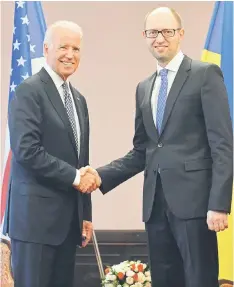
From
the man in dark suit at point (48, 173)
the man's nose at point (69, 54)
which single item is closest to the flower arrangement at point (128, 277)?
the man in dark suit at point (48, 173)

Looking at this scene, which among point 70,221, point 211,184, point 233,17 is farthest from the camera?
point 233,17

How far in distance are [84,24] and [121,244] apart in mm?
1938

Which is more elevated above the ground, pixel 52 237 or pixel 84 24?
pixel 84 24

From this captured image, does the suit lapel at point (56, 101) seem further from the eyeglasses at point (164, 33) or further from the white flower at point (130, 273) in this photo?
the white flower at point (130, 273)

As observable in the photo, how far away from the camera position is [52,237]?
7.93 ft

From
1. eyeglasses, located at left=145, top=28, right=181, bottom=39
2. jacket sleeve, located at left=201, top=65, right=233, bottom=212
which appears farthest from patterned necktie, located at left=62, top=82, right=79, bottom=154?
jacket sleeve, located at left=201, top=65, right=233, bottom=212

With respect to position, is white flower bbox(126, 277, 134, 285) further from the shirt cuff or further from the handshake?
the shirt cuff

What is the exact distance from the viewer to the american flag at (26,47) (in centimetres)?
386

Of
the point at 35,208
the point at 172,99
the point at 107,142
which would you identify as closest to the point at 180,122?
the point at 172,99

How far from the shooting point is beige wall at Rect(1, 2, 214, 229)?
4465 millimetres

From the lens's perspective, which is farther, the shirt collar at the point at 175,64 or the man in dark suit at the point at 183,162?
the shirt collar at the point at 175,64

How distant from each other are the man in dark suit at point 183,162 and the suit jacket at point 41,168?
39 cm

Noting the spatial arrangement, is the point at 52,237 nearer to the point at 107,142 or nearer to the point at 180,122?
the point at 180,122

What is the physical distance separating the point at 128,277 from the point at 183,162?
137cm
